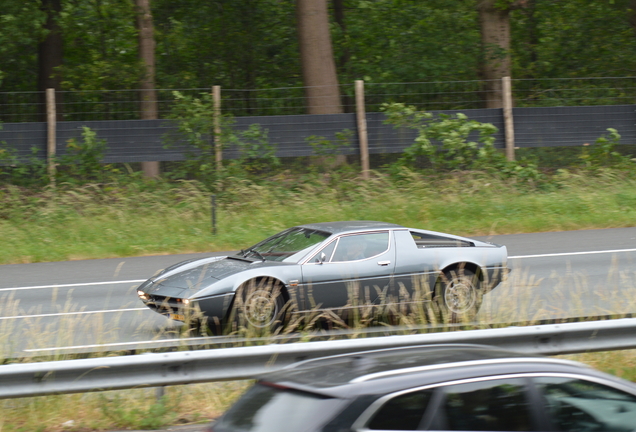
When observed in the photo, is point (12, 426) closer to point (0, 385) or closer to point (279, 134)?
point (0, 385)

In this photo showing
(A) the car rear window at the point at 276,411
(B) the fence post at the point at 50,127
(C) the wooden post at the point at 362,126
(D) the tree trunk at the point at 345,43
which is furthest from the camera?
(D) the tree trunk at the point at 345,43

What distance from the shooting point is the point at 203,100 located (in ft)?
60.3

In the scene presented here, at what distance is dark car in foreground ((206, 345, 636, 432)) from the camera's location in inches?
121

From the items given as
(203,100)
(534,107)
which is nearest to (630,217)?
(534,107)

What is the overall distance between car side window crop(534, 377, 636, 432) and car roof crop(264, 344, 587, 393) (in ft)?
0.42

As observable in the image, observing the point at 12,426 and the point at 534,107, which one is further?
the point at 534,107

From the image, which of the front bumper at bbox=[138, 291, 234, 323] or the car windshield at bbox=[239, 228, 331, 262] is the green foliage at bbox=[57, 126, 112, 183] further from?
the front bumper at bbox=[138, 291, 234, 323]

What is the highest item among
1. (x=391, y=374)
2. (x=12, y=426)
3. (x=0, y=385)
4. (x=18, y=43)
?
(x=18, y=43)

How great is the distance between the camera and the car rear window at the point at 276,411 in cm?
305

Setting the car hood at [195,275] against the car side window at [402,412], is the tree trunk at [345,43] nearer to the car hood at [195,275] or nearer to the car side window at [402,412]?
the car hood at [195,275]

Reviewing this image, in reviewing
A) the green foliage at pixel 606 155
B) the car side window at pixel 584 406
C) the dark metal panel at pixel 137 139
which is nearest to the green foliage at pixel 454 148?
the green foliage at pixel 606 155

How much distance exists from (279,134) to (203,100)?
6.91ft

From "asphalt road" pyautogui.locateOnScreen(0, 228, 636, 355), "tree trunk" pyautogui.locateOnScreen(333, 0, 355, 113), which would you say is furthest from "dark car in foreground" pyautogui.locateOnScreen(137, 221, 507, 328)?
"tree trunk" pyautogui.locateOnScreen(333, 0, 355, 113)

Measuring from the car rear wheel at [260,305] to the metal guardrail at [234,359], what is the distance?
2.38 m
